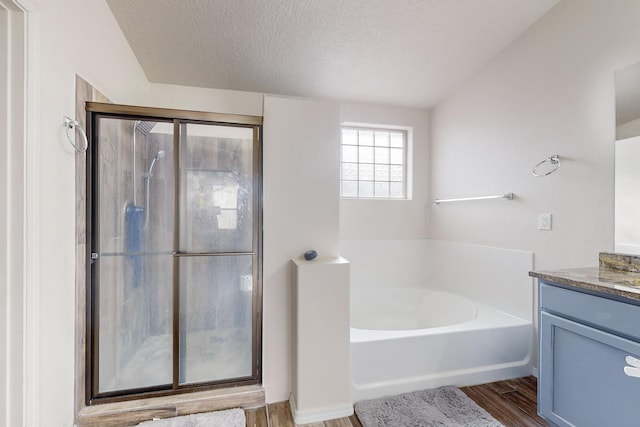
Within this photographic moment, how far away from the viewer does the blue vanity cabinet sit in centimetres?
107

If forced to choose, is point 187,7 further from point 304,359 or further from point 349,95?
point 304,359

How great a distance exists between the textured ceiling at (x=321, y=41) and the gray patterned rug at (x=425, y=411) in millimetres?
2478

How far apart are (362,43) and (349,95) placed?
0.76 meters

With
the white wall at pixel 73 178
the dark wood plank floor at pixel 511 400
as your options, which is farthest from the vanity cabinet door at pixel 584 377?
the white wall at pixel 73 178

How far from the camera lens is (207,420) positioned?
1582 millimetres

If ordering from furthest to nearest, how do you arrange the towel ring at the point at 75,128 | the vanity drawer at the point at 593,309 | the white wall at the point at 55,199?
the towel ring at the point at 75,128
the white wall at the point at 55,199
the vanity drawer at the point at 593,309

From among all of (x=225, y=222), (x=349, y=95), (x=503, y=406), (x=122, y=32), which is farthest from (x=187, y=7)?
(x=503, y=406)

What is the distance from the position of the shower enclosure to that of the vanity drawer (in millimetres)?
1581

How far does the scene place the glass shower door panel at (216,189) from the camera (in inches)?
68.4

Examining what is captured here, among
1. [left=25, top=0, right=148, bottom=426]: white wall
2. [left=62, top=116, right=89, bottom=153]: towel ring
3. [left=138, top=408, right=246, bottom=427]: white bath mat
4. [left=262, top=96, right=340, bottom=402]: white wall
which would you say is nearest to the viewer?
[left=25, top=0, right=148, bottom=426]: white wall

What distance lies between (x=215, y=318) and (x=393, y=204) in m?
2.14

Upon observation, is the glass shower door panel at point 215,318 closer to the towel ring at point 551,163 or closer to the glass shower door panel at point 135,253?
the glass shower door panel at point 135,253

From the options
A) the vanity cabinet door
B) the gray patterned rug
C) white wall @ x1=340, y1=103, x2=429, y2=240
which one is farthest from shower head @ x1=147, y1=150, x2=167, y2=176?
the vanity cabinet door

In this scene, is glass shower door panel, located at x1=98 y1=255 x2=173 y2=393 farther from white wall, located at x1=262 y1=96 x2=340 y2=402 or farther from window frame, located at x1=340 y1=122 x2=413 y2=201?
window frame, located at x1=340 y1=122 x2=413 y2=201
